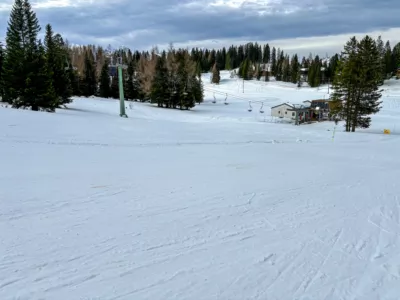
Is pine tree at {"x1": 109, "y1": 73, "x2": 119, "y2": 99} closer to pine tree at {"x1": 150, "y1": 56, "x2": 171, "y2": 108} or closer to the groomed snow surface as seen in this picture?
pine tree at {"x1": 150, "y1": 56, "x2": 171, "y2": 108}

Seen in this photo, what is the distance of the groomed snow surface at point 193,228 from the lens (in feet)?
13.8

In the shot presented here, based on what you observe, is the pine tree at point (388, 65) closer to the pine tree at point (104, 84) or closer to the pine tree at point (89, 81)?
the pine tree at point (104, 84)

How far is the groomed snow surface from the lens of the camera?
4.19m

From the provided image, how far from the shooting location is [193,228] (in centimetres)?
593

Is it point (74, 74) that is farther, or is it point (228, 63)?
point (228, 63)

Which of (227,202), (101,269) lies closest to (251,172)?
(227,202)

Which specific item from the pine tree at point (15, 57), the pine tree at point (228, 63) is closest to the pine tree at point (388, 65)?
the pine tree at point (228, 63)

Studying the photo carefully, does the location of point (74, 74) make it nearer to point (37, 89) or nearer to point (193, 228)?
point (37, 89)

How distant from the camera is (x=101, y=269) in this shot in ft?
14.4

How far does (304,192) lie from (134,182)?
15.7 feet

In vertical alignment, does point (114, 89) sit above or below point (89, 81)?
below

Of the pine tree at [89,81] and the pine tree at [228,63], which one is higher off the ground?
the pine tree at [228,63]

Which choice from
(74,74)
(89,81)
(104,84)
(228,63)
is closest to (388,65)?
(228,63)

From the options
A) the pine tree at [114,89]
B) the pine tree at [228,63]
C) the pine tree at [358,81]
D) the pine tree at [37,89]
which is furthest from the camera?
the pine tree at [228,63]
